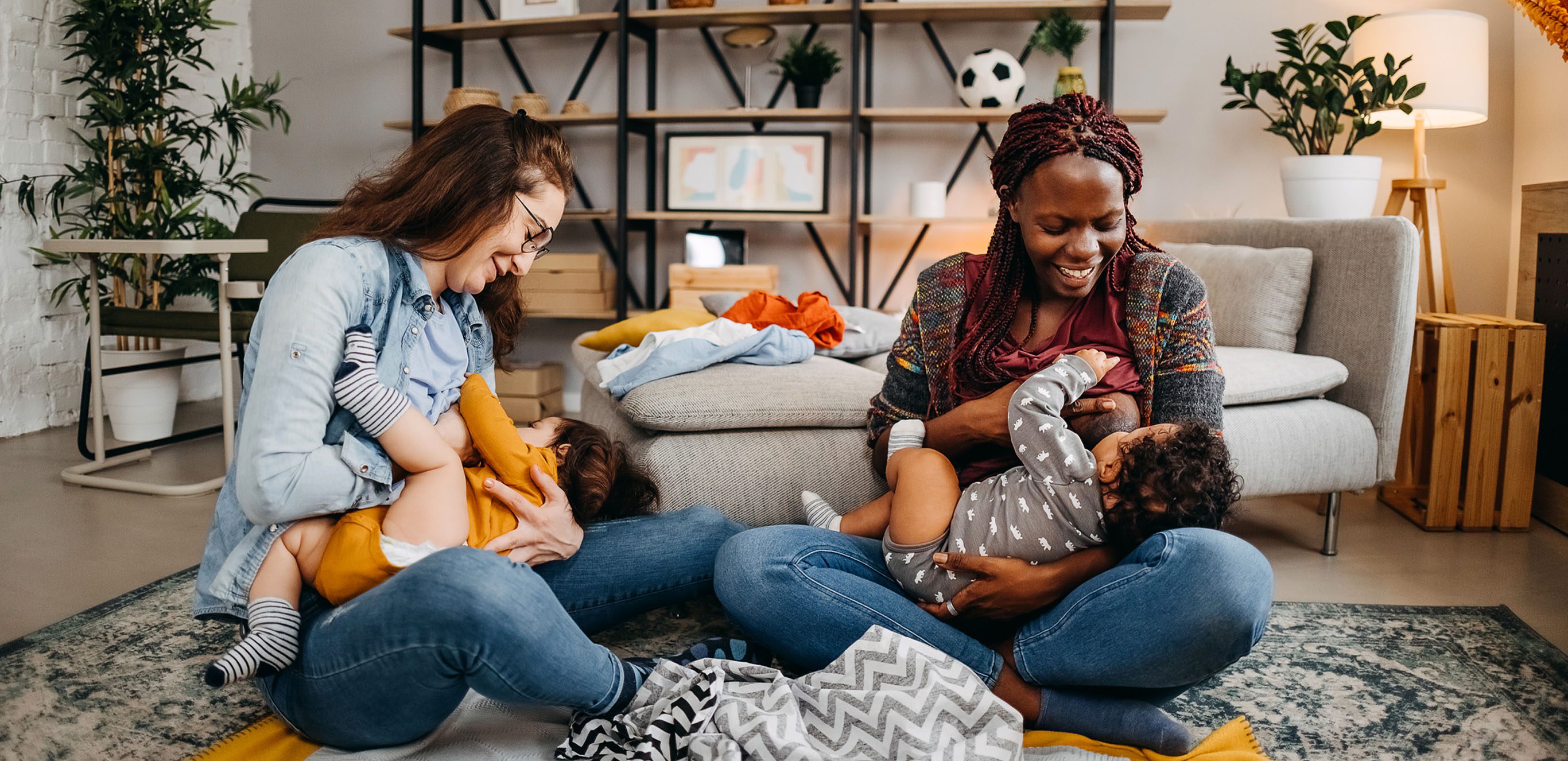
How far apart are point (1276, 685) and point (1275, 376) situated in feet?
3.12

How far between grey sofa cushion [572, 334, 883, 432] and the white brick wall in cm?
288

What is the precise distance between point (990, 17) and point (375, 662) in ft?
11.4

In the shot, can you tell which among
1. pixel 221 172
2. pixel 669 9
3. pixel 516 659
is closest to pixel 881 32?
pixel 669 9

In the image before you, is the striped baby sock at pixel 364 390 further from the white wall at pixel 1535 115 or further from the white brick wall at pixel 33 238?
the white wall at pixel 1535 115

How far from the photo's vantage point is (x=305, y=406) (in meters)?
1.22

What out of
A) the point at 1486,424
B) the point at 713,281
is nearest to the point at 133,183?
the point at 713,281

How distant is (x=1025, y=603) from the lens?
1410 millimetres

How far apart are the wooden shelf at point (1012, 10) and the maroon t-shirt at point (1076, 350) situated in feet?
8.15

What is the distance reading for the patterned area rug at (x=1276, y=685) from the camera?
147 centimetres

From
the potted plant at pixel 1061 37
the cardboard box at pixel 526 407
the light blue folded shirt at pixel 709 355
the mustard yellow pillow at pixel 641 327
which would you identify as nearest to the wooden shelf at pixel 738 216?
the cardboard box at pixel 526 407

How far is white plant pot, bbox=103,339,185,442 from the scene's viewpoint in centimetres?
351

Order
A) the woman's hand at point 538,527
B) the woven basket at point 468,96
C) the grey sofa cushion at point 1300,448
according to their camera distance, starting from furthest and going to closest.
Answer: the woven basket at point 468,96 < the grey sofa cushion at point 1300,448 < the woman's hand at point 538,527

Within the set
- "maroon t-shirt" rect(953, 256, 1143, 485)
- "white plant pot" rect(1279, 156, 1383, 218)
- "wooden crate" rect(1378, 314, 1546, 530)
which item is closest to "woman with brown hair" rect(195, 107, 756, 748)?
"maroon t-shirt" rect(953, 256, 1143, 485)

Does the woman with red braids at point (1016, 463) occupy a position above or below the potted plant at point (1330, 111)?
below
